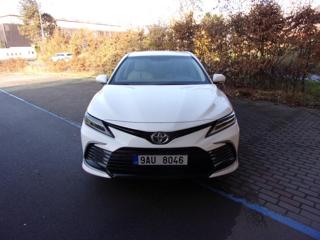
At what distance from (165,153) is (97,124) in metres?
0.84

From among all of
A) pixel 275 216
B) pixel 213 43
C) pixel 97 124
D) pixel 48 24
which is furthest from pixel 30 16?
pixel 275 216

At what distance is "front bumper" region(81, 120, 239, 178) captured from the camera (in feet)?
9.29

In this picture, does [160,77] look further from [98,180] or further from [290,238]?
[290,238]

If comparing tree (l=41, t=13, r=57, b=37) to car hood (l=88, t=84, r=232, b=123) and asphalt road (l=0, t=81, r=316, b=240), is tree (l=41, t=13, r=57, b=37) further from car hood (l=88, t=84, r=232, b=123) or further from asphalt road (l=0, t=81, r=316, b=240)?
car hood (l=88, t=84, r=232, b=123)

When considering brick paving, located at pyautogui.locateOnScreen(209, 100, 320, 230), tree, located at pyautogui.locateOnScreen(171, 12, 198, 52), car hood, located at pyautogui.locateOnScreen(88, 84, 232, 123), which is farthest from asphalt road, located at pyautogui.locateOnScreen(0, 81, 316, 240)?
tree, located at pyautogui.locateOnScreen(171, 12, 198, 52)

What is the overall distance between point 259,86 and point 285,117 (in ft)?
8.61

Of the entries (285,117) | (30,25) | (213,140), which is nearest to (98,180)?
(213,140)

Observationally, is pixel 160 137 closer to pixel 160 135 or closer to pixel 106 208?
pixel 160 135

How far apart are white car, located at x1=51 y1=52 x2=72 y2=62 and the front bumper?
771 inches

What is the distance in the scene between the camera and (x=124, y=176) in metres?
2.95

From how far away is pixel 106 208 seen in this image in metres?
3.06

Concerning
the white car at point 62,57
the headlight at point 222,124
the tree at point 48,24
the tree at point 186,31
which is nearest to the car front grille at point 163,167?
the headlight at point 222,124

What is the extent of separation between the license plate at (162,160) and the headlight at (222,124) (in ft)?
1.24

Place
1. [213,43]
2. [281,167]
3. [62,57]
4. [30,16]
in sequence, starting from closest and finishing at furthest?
1. [281,167]
2. [213,43]
3. [62,57]
4. [30,16]
